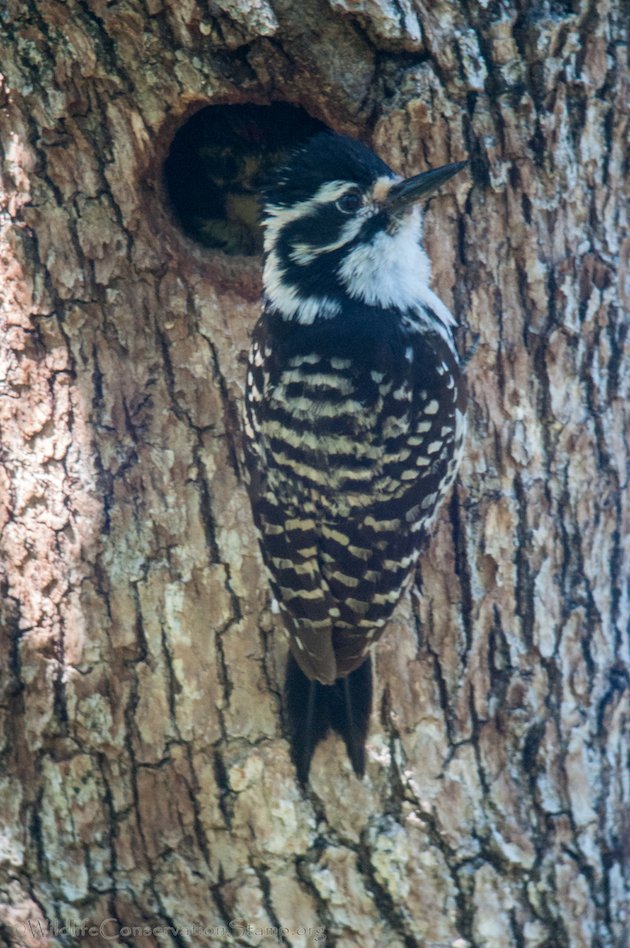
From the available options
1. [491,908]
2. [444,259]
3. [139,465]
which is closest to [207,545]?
[139,465]

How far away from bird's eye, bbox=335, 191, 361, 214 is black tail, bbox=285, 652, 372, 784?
5.26 feet

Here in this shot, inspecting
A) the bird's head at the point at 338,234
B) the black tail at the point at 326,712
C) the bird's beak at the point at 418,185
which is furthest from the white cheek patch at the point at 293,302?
the black tail at the point at 326,712

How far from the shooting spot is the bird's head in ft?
10.9

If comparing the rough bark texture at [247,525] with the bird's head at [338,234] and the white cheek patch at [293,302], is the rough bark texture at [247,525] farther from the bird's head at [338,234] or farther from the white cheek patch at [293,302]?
the white cheek patch at [293,302]

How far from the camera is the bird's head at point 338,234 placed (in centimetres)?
331

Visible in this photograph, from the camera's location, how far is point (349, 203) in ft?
11.5

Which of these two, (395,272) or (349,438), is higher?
(395,272)

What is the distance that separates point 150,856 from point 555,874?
4.57 ft

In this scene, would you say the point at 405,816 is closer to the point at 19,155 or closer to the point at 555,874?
the point at 555,874

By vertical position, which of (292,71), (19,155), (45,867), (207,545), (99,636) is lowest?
(45,867)

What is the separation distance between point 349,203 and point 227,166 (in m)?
0.96

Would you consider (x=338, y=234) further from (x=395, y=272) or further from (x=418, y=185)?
(x=418, y=185)

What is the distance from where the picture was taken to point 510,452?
3.40 meters

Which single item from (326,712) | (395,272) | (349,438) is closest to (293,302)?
(395,272)
